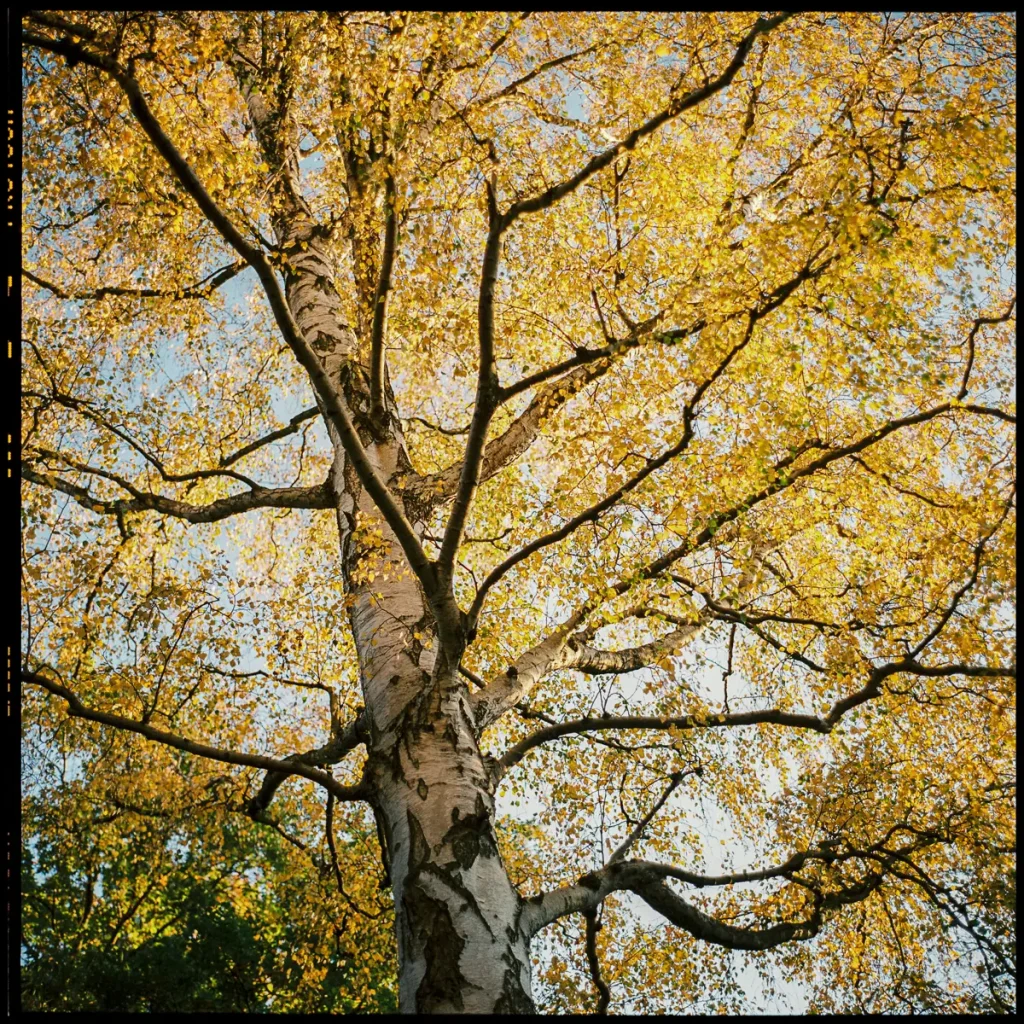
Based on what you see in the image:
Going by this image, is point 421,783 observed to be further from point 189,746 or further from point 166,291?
point 166,291

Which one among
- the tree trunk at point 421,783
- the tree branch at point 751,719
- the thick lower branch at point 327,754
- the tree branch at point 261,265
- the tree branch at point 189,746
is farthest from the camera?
the tree branch at point 751,719

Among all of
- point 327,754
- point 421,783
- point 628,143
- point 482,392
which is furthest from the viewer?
point 327,754

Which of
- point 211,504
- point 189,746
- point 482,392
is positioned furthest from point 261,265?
point 211,504

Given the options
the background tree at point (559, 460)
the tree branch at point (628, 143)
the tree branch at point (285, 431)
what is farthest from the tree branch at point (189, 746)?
the tree branch at point (285, 431)

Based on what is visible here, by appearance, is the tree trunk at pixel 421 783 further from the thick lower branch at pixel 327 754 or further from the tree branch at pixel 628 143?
the tree branch at pixel 628 143

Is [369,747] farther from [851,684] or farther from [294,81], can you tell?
[294,81]

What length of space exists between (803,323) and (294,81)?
4.02 m

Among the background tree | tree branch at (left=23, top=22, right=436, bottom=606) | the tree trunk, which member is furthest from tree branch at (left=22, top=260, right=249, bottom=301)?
tree branch at (left=23, top=22, right=436, bottom=606)

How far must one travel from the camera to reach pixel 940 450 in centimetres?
675

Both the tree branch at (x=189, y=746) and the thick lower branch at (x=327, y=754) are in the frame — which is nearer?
the tree branch at (x=189, y=746)

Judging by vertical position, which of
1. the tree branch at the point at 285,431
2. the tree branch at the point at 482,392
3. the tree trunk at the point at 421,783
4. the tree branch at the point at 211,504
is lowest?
the tree trunk at the point at 421,783

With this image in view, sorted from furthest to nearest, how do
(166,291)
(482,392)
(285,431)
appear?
(285,431), (166,291), (482,392)

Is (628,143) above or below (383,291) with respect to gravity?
above

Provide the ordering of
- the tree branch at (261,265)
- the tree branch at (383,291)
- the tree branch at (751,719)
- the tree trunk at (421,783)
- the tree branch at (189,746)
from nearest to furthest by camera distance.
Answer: the tree branch at (261,265)
the tree trunk at (421,783)
the tree branch at (383,291)
the tree branch at (189,746)
the tree branch at (751,719)
